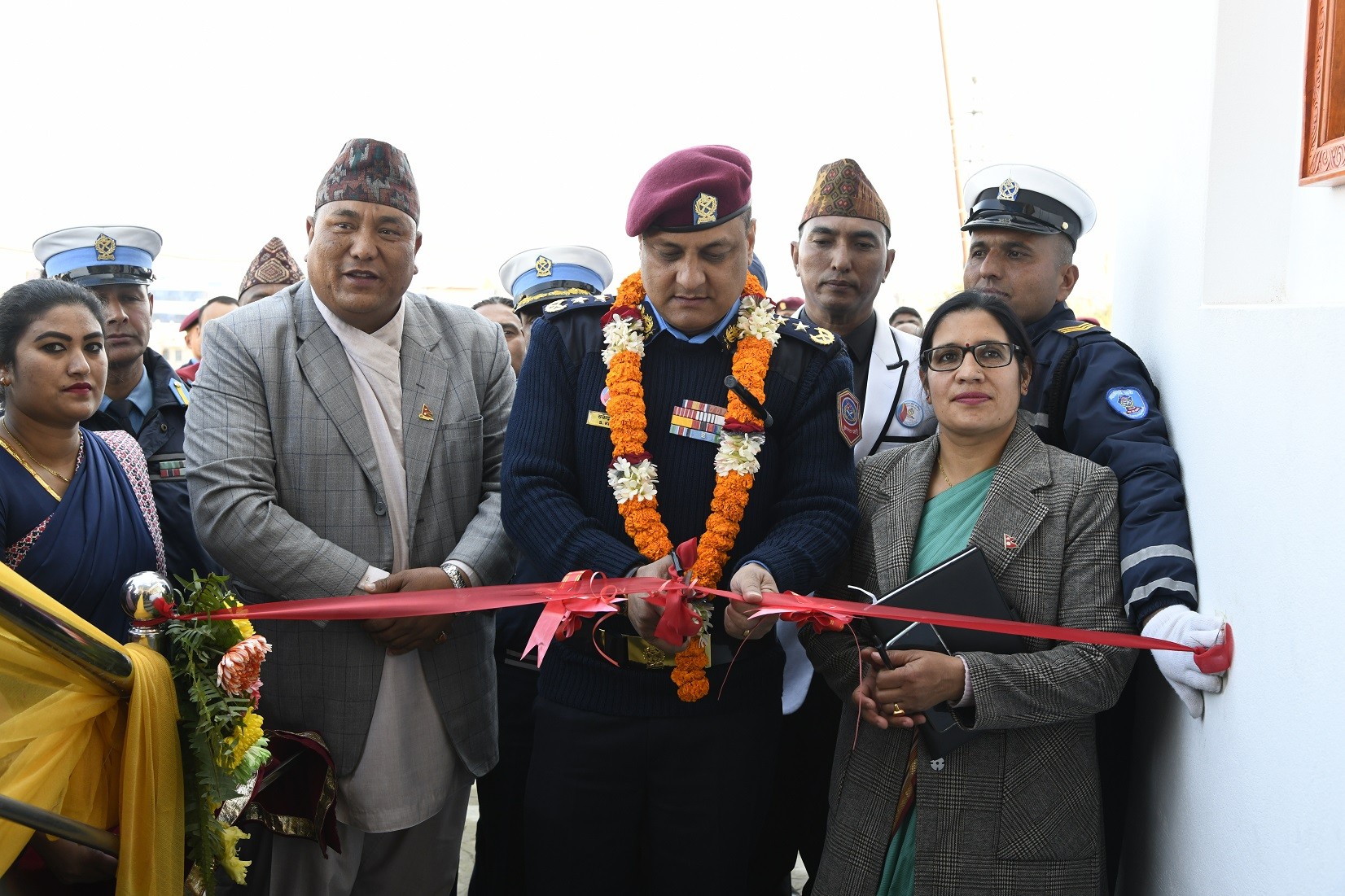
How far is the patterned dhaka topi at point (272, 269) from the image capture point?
16.8 feet

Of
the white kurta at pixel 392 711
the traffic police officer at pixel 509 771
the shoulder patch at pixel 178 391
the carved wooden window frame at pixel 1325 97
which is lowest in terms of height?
the traffic police officer at pixel 509 771

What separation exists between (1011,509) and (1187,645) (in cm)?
49

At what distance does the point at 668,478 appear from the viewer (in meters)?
2.61

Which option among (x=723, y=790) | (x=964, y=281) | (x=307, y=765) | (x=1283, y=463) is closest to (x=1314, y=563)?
(x=1283, y=463)

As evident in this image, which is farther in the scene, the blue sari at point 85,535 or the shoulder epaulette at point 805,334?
the shoulder epaulette at point 805,334

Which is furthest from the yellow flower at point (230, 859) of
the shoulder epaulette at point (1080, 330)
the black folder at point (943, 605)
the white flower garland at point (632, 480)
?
the shoulder epaulette at point (1080, 330)

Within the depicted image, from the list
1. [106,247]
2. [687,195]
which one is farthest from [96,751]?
[106,247]

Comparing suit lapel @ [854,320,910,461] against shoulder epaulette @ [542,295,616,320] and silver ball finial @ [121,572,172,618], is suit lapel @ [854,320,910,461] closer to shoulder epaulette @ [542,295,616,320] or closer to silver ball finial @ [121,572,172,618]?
shoulder epaulette @ [542,295,616,320]

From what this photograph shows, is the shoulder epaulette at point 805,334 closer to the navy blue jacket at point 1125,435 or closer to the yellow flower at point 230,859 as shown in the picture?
the navy blue jacket at point 1125,435

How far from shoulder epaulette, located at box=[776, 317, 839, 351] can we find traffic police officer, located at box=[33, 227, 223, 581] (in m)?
1.73

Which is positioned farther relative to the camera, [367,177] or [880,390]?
[880,390]

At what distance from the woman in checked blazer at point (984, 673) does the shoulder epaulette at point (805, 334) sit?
0.26m

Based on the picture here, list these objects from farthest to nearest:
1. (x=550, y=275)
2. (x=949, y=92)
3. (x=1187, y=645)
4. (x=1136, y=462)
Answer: (x=949, y=92) < (x=550, y=275) < (x=1136, y=462) < (x=1187, y=645)

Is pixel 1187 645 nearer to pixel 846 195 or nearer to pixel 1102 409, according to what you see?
pixel 1102 409
